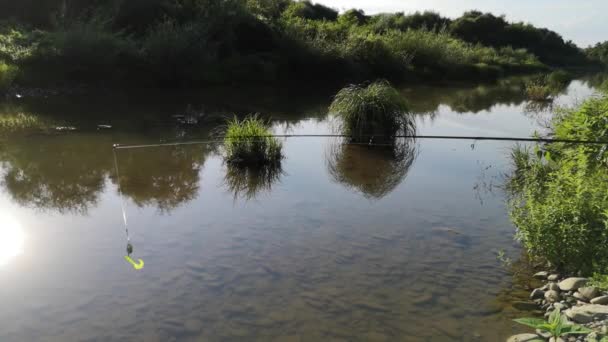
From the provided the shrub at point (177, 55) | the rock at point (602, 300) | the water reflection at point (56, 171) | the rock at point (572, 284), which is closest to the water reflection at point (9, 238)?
the water reflection at point (56, 171)

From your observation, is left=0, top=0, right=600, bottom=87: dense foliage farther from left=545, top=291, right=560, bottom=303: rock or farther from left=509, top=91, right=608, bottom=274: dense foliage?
left=545, top=291, right=560, bottom=303: rock

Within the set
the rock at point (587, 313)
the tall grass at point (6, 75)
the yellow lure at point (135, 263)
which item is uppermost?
the tall grass at point (6, 75)

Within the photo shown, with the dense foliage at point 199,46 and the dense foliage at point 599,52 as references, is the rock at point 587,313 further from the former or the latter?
the dense foliage at point 599,52

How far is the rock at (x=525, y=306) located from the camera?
4.54 m

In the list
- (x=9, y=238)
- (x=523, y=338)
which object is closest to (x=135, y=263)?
(x=9, y=238)

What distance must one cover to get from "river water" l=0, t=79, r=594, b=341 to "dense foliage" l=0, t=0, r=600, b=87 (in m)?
7.99

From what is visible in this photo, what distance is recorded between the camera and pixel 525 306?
4578 mm

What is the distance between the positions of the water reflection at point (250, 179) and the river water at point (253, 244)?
54 millimetres

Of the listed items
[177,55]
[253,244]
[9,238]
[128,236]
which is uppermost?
[177,55]

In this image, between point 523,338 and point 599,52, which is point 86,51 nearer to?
point 523,338

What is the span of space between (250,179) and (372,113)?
3.80 m

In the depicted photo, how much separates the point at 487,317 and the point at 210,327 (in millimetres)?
2469

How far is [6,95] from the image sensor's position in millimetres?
16094

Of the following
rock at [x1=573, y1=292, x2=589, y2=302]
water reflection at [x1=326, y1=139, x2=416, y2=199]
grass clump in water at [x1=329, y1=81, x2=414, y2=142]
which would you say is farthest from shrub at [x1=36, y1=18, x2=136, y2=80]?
rock at [x1=573, y1=292, x2=589, y2=302]
